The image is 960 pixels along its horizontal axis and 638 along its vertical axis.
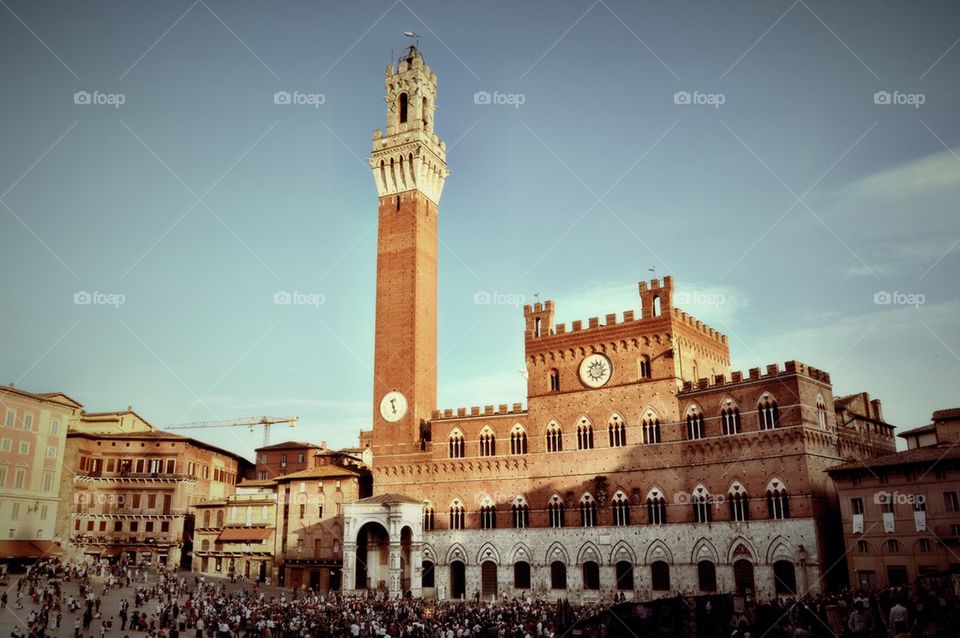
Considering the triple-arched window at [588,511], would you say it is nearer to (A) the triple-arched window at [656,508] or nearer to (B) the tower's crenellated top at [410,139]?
(A) the triple-arched window at [656,508]

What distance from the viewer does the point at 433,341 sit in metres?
56.4

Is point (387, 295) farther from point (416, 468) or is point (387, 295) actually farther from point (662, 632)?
point (662, 632)

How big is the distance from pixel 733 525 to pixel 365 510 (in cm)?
2246

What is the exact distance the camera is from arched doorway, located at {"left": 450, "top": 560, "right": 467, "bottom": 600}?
49.1 meters

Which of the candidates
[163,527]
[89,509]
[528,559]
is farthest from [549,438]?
[89,509]

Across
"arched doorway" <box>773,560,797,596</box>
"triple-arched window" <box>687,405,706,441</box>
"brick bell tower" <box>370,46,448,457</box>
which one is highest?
"brick bell tower" <box>370,46,448,457</box>

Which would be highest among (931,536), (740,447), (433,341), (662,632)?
(433,341)

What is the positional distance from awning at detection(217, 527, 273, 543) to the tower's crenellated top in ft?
88.4

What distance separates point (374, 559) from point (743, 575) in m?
23.0

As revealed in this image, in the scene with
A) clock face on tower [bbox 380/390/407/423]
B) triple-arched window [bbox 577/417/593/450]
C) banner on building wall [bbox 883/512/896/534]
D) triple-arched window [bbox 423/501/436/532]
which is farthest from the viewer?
clock face on tower [bbox 380/390/407/423]

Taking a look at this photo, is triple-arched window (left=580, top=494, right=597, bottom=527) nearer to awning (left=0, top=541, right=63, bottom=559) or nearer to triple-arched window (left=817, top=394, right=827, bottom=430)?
triple-arched window (left=817, top=394, right=827, bottom=430)

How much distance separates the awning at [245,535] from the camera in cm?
5653

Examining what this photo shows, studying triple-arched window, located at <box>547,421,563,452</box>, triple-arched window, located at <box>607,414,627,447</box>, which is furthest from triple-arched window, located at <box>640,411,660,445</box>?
triple-arched window, located at <box>547,421,563,452</box>

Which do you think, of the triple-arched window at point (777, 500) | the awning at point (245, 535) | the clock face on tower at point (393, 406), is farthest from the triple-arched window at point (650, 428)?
the awning at point (245, 535)
